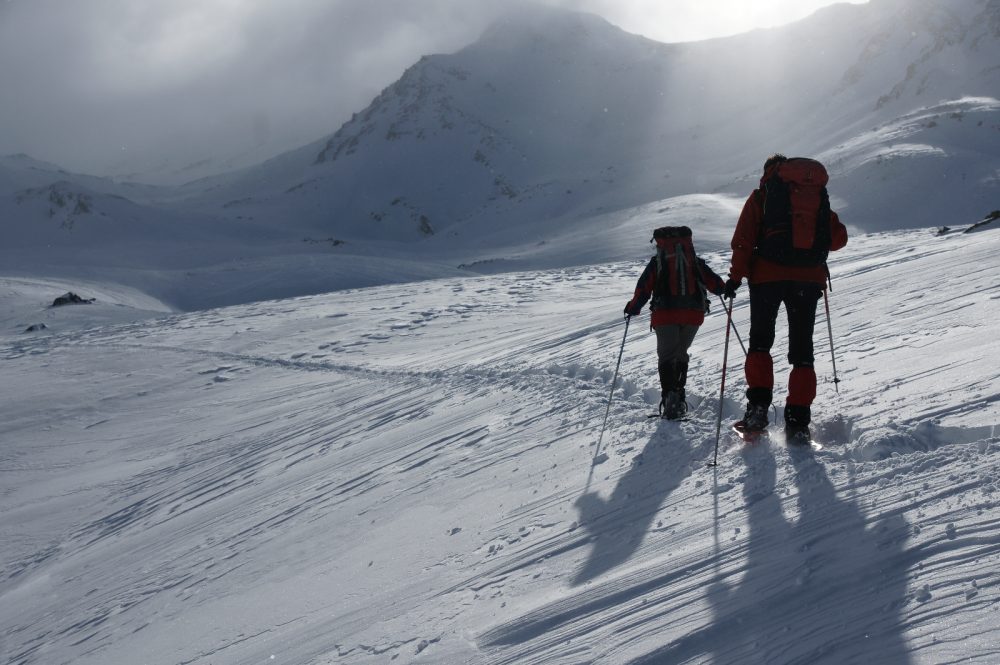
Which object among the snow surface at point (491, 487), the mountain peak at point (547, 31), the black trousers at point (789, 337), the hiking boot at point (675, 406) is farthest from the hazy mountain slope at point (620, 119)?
the black trousers at point (789, 337)

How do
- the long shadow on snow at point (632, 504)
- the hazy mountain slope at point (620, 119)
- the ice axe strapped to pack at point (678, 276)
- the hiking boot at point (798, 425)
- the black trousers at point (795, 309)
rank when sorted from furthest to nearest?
the hazy mountain slope at point (620, 119), the ice axe strapped to pack at point (678, 276), the black trousers at point (795, 309), the hiking boot at point (798, 425), the long shadow on snow at point (632, 504)

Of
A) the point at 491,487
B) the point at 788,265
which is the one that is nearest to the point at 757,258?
the point at 788,265

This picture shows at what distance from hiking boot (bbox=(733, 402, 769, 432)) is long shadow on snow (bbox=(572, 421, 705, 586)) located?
334 millimetres

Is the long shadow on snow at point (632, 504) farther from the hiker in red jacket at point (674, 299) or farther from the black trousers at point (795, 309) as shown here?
the black trousers at point (795, 309)

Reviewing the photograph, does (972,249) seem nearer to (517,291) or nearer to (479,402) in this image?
(479,402)

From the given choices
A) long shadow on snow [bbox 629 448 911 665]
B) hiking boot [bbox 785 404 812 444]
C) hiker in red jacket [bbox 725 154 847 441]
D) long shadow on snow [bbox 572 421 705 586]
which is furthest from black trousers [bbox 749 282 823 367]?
long shadow on snow [bbox 629 448 911 665]

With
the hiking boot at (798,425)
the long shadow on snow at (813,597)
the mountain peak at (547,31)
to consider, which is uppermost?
the mountain peak at (547,31)

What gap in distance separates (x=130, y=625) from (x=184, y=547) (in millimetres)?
1280

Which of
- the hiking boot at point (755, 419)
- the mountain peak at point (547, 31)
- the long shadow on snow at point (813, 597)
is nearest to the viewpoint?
the long shadow on snow at point (813, 597)

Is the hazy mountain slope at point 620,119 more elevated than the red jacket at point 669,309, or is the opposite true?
the hazy mountain slope at point 620,119

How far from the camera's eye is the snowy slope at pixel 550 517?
3.09 meters

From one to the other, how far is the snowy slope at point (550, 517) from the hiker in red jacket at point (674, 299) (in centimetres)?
39

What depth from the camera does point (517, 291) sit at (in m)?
23.2

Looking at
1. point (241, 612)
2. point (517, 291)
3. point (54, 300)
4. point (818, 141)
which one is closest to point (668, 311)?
point (241, 612)
